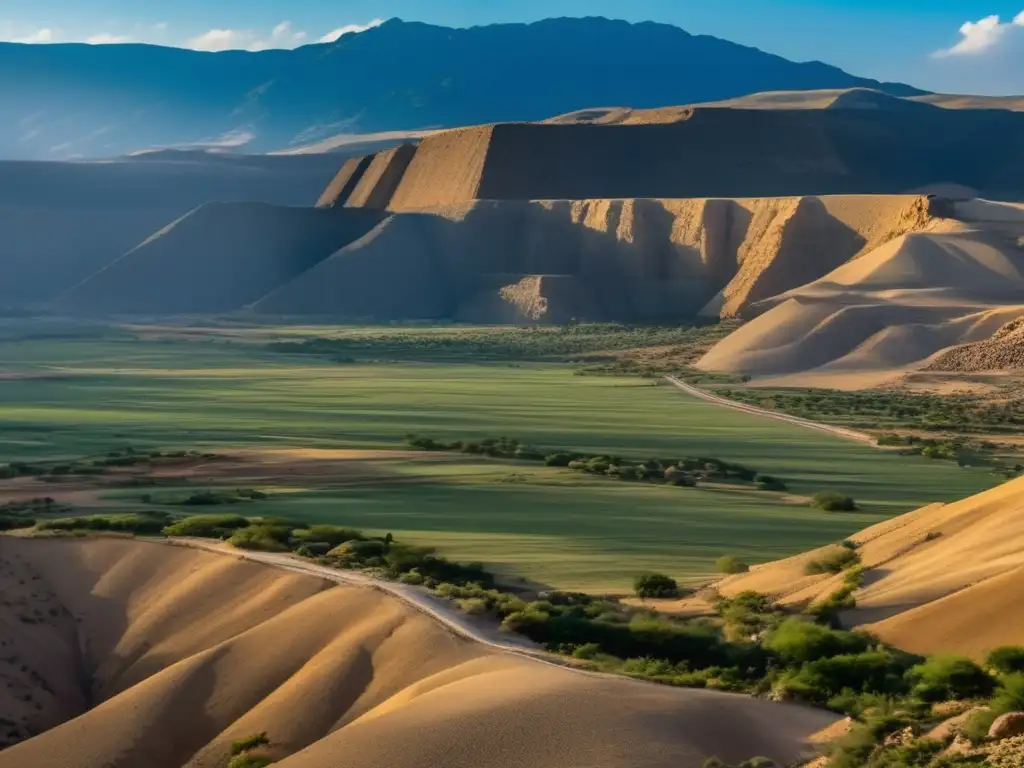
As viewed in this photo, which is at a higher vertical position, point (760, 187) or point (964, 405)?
point (760, 187)

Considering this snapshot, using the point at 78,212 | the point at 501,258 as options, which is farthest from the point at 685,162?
the point at 78,212

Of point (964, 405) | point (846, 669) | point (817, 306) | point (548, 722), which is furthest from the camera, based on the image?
point (817, 306)

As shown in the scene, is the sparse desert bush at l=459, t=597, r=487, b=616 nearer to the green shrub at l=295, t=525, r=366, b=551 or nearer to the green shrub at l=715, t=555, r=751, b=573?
the green shrub at l=715, t=555, r=751, b=573

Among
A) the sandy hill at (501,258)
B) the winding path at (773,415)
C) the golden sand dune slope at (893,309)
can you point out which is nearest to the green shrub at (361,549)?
the winding path at (773,415)

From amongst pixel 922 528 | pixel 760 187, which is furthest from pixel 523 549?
pixel 760 187

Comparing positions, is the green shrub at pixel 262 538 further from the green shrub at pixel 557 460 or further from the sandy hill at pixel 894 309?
the sandy hill at pixel 894 309

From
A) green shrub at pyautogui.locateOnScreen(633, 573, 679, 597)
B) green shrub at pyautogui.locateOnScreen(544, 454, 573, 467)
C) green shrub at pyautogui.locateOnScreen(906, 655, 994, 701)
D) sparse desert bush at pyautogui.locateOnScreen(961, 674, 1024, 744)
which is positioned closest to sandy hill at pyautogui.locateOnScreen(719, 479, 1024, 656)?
green shrub at pyautogui.locateOnScreen(633, 573, 679, 597)

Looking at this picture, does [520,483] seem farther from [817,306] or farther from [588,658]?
[817,306]

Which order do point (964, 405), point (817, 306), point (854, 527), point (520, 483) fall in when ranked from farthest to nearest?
point (817, 306) < point (964, 405) < point (520, 483) < point (854, 527)
